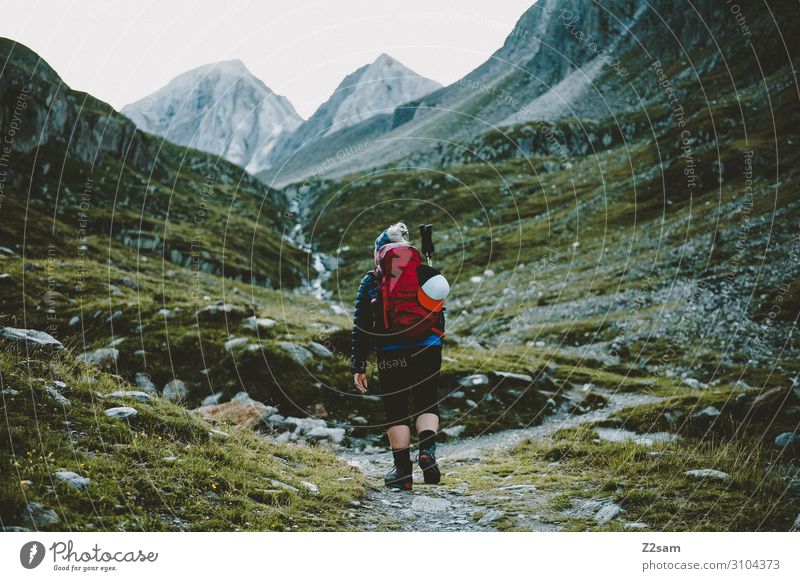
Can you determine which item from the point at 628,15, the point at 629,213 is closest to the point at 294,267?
the point at 629,213

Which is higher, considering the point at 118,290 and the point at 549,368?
the point at 118,290

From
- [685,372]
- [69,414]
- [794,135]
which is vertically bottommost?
[685,372]

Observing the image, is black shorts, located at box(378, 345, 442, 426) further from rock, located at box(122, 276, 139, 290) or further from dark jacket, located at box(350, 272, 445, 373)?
rock, located at box(122, 276, 139, 290)

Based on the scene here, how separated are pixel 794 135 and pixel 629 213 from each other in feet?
45.4

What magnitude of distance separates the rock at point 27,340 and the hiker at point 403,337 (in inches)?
171

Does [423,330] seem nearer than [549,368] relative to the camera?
Yes

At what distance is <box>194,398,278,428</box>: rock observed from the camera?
9.37 meters

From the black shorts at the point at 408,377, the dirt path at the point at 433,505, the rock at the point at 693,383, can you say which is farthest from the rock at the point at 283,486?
the rock at the point at 693,383

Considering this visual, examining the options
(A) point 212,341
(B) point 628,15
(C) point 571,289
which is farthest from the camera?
(B) point 628,15

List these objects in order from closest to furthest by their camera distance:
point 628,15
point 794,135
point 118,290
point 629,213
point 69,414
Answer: point 69,414
point 118,290
point 794,135
point 629,213
point 628,15

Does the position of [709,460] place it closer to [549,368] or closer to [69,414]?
[69,414]

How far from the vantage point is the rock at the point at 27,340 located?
687 centimetres

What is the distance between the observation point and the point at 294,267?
2041 inches

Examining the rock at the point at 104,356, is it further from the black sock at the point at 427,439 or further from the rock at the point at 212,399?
the black sock at the point at 427,439
